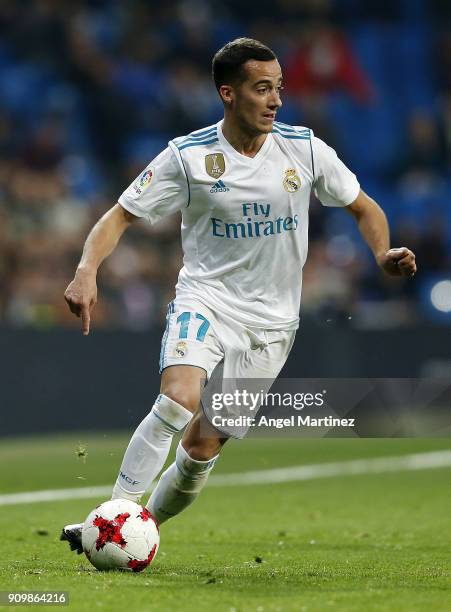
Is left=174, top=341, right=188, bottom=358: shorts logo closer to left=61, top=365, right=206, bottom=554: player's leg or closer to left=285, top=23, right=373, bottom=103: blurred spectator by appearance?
left=61, top=365, right=206, bottom=554: player's leg

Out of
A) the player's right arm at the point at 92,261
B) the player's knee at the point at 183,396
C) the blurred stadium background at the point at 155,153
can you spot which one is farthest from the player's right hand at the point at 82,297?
the blurred stadium background at the point at 155,153

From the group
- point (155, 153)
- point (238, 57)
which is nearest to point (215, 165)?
point (238, 57)

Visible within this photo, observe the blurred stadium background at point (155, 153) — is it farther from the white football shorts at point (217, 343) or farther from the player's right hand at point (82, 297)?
the player's right hand at point (82, 297)

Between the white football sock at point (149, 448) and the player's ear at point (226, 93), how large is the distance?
1.61m

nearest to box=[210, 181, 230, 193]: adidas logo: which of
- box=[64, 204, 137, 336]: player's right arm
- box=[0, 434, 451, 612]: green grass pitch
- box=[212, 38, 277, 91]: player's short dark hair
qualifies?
box=[64, 204, 137, 336]: player's right arm

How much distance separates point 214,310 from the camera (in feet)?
21.6

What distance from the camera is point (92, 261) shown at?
617 cm

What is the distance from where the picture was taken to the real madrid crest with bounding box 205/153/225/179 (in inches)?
259

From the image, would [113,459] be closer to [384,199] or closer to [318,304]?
[318,304]

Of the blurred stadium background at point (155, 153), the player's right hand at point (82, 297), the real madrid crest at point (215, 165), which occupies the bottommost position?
the blurred stadium background at point (155, 153)

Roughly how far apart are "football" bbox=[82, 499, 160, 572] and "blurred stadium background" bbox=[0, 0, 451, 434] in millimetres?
7640

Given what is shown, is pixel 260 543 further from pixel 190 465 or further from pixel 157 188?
pixel 157 188

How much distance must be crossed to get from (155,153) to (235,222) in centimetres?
1128

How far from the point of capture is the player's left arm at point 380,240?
20.4ft
